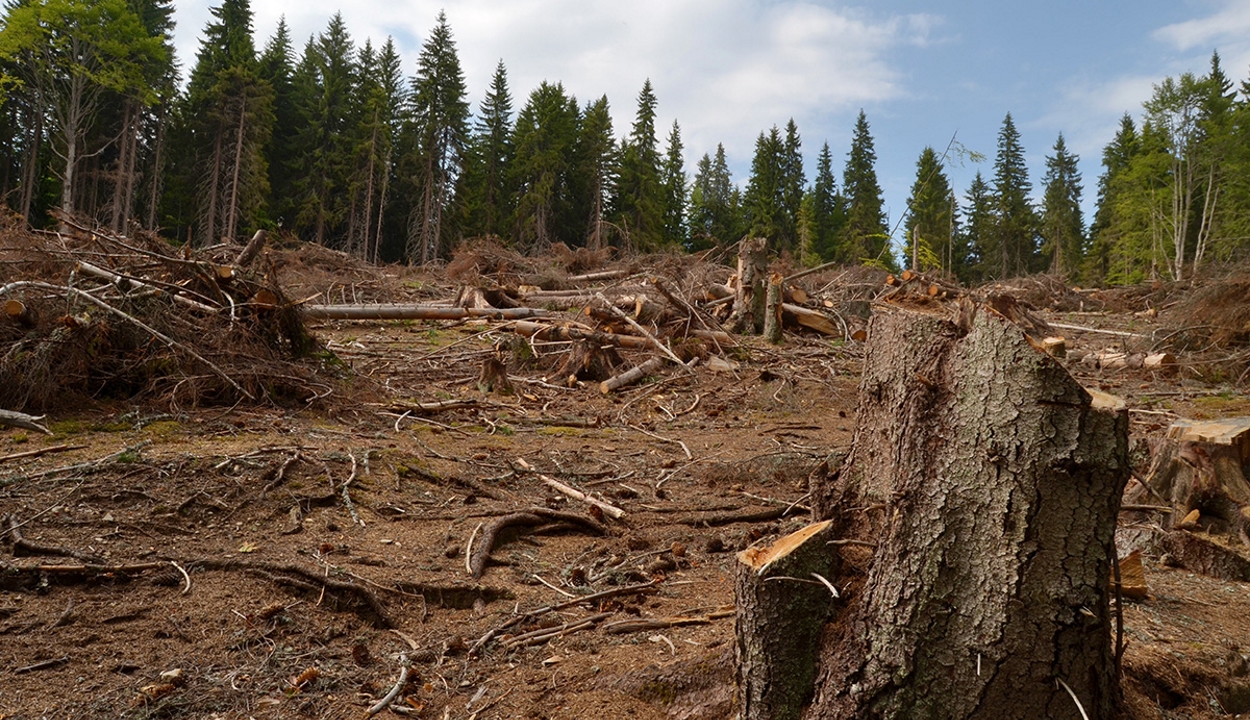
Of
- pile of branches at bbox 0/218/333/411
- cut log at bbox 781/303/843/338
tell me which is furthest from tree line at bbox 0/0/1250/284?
pile of branches at bbox 0/218/333/411

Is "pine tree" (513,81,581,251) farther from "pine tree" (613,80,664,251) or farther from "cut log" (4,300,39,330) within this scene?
"cut log" (4,300,39,330)

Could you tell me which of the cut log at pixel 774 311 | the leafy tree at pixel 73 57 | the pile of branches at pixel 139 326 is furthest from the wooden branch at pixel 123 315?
the leafy tree at pixel 73 57

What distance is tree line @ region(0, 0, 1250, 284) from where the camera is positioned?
30.9 m

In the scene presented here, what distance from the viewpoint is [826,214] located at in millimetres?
60188

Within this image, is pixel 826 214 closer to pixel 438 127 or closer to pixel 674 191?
pixel 674 191

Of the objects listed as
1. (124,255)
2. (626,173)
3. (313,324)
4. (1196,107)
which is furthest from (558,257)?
(1196,107)

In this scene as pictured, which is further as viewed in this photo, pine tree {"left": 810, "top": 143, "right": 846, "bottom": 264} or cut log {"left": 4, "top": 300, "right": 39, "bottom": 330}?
pine tree {"left": 810, "top": 143, "right": 846, "bottom": 264}

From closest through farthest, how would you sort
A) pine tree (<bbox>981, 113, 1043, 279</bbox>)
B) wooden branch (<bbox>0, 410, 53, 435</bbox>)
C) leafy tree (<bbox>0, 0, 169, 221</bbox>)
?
wooden branch (<bbox>0, 410, 53, 435</bbox>) < leafy tree (<bbox>0, 0, 169, 221</bbox>) < pine tree (<bbox>981, 113, 1043, 279</bbox>)

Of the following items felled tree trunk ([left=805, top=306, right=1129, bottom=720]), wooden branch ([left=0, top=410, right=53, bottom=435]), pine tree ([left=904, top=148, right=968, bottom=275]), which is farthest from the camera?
pine tree ([left=904, top=148, right=968, bottom=275])

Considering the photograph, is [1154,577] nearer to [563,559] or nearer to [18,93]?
[563,559]

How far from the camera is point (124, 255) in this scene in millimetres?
6594

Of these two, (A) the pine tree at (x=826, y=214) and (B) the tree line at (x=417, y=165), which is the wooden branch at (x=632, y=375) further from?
(A) the pine tree at (x=826, y=214)

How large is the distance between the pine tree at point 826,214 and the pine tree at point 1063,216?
1367cm

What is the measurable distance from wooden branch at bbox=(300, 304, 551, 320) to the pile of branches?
5.90 meters
